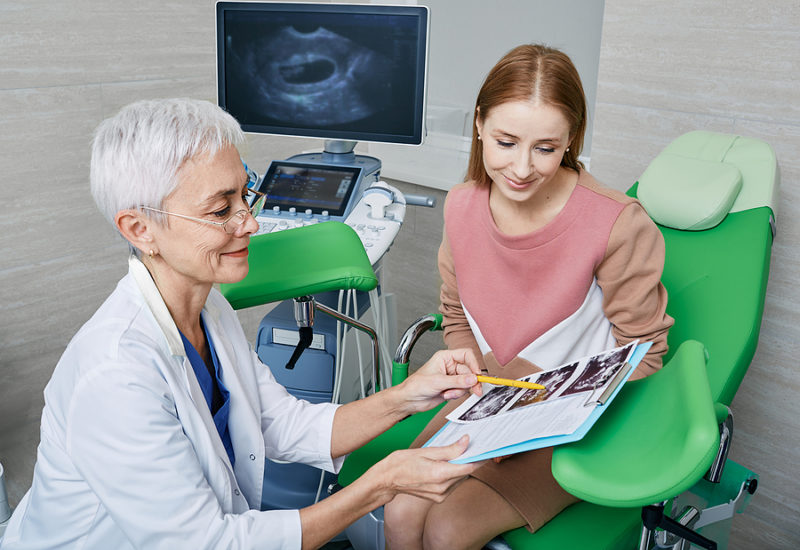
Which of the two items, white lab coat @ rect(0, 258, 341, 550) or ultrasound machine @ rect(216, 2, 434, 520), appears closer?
A: white lab coat @ rect(0, 258, 341, 550)

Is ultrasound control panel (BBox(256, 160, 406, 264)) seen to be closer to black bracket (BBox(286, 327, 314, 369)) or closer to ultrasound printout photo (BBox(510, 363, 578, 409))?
black bracket (BBox(286, 327, 314, 369))

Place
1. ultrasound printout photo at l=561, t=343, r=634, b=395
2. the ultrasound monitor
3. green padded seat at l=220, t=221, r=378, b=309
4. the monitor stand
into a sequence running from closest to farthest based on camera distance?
ultrasound printout photo at l=561, t=343, r=634, b=395 < green padded seat at l=220, t=221, r=378, b=309 < the ultrasound monitor < the monitor stand

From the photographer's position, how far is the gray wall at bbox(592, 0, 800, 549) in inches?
69.2

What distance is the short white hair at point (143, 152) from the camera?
1.07 metres

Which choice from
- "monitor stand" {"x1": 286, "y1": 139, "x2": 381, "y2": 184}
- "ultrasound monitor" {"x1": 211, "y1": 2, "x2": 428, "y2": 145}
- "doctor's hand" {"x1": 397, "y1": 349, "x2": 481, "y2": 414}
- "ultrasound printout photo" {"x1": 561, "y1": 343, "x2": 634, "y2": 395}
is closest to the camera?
"ultrasound printout photo" {"x1": 561, "y1": 343, "x2": 634, "y2": 395}

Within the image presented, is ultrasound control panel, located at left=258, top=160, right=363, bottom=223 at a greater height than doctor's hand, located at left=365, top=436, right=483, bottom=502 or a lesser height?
greater

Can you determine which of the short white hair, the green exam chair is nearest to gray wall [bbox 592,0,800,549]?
the green exam chair

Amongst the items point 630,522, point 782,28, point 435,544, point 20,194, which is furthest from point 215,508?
point 20,194

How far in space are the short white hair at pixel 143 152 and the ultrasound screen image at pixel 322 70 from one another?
977 millimetres

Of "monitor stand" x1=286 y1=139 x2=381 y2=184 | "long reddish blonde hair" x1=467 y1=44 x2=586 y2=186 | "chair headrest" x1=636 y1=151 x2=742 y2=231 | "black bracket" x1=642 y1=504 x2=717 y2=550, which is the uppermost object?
"long reddish blonde hair" x1=467 y1=44 x2=586 y2=186

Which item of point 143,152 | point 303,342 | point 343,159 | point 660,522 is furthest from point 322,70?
point 660,522

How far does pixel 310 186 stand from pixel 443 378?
39.5 inches

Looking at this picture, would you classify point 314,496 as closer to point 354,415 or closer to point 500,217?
point 354,415

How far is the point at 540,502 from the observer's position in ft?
4.19
